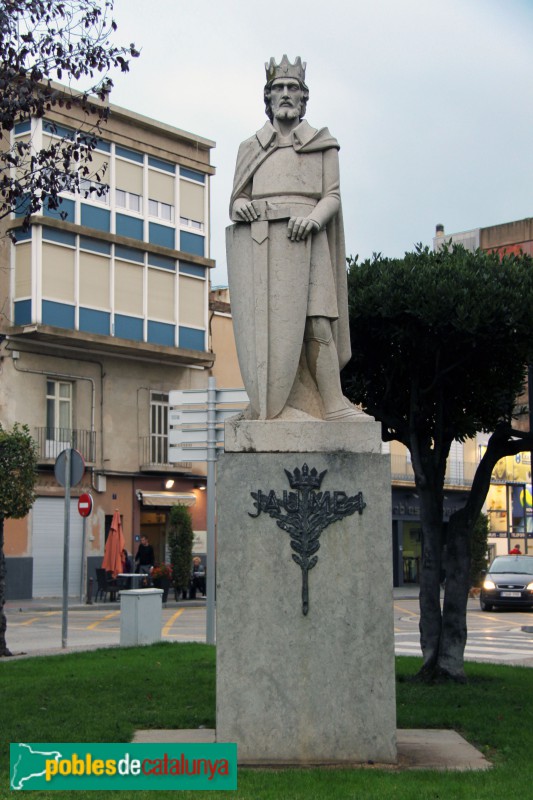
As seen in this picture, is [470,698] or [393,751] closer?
[393,751]

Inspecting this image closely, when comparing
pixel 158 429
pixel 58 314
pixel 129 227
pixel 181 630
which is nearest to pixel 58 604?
pixel 158 429

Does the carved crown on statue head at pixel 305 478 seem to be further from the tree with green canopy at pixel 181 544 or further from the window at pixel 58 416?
the window at pixel 58 416

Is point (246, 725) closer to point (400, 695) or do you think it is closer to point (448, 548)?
point (400, 695)

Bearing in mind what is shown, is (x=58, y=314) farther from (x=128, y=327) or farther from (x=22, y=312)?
(x=128, y=327)

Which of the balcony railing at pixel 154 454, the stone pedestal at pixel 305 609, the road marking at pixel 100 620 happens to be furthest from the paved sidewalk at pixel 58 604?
the stone pedestal at pixel 305 609

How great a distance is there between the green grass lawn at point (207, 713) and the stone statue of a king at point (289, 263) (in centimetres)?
248

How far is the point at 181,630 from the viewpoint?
72.1 feet

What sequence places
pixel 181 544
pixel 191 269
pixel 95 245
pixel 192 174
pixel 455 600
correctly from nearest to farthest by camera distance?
pixel 455 600 < pixel 95 245 < pixel 181 544 < pixel 191 269 < pixel 192 174

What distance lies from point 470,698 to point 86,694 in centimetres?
363

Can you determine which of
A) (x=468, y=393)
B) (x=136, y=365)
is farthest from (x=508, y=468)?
(x=468, y=393)

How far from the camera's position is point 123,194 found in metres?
37.3

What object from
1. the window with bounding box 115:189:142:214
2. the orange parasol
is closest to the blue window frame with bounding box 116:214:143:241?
the window with bounding box 115:189:142:214

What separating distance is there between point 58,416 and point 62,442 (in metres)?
0.94

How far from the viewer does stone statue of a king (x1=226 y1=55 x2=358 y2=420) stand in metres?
7.84
